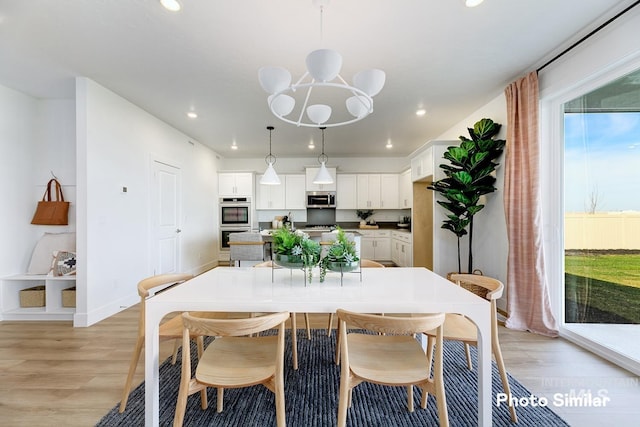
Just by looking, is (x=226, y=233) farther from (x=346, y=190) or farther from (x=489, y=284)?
(x=489, y=284)

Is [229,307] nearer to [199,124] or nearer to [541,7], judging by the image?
[541,7]

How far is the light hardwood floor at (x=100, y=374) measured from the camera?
1.70 m

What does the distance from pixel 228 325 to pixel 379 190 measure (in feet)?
19.6

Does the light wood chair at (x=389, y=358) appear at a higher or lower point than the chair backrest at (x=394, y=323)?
lower

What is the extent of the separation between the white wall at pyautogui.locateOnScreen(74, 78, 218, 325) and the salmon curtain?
14.8 ft

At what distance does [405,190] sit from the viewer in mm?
6285

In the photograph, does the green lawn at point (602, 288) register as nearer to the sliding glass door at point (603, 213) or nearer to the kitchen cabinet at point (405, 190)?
the sliding glass door at point (603, 213)

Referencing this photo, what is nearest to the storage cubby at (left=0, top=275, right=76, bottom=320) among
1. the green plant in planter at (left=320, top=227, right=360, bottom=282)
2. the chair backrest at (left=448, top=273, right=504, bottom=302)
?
the green plant in planter at (left=320, top=227, right=360, bottom=282)

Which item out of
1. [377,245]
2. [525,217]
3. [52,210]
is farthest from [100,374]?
[377,245]

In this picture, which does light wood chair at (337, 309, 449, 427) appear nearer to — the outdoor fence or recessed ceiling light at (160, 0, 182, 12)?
the outdoor fence

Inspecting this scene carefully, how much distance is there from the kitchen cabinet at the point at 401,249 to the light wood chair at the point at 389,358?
3.74 meters

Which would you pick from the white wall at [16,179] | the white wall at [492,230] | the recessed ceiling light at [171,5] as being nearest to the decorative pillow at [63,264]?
the white wall at [16,179]

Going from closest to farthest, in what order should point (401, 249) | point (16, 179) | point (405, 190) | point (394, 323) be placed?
point (394, 323), point (16, 179), point (401, 249), point (405, 190)

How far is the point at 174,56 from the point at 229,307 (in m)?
2.41
